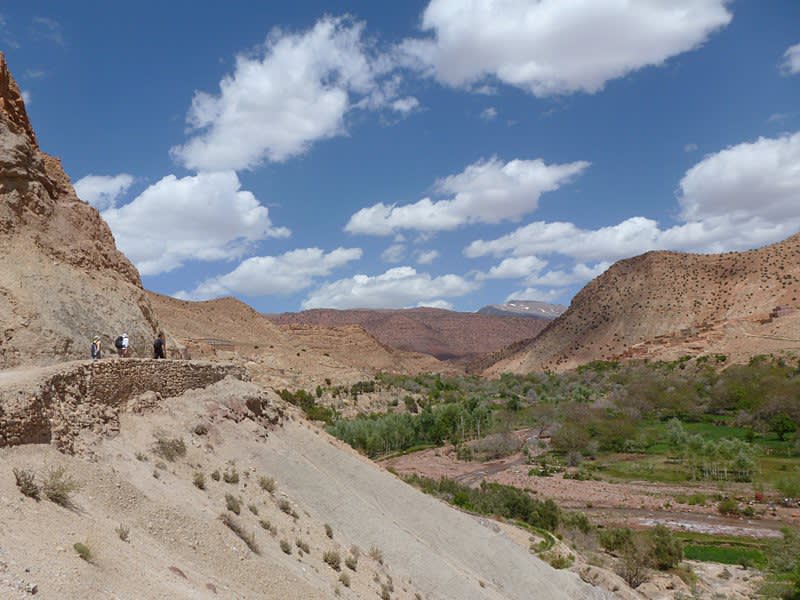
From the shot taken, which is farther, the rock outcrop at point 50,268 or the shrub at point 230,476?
the rock outcrop at point 50,268

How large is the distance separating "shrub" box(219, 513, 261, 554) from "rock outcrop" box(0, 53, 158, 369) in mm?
6143

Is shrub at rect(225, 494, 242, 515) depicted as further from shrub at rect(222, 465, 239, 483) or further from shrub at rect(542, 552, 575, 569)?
shrub at rect(542, 552, 575, 569)

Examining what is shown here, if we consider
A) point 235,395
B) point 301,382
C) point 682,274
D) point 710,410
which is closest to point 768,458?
point 710,410

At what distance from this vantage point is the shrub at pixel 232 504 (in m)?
12.5

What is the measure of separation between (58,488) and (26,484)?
1.53 feet

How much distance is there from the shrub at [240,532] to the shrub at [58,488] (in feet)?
10.0

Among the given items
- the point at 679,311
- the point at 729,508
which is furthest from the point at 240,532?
the point at 679,311

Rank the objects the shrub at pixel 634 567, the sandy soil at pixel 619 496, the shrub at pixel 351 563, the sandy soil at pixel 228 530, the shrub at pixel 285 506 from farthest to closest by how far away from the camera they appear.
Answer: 1. the sandy soil at pixel 619 496
2. the shrub at pixel 634 567
3. the shrub at pixel 285 506
4. the shrub at pixel 351 563
5. the sandy soil at pixel 228 530

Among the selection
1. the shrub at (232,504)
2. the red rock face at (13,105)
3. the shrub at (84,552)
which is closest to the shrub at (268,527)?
the shrub at (232,504)

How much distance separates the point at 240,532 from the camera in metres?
11.6

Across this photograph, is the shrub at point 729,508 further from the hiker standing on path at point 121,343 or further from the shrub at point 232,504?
the hiker standing on path at point 121,343

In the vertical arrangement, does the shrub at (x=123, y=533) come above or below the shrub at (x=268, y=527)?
above

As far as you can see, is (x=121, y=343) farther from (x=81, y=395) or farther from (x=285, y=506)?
(x=285, y=506)

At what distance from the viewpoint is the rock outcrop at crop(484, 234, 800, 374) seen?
97125mm
